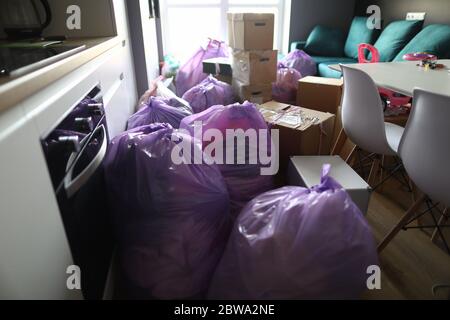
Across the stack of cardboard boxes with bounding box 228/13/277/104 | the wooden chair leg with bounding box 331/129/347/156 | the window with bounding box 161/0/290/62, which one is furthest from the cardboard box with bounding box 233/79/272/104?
the window with bounding box 161/0/290/62

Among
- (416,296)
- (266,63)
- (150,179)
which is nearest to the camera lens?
(150,179)

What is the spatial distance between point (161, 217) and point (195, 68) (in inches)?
89.3

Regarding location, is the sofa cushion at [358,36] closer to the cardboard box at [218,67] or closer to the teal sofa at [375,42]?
the teal sofa at [375,42]

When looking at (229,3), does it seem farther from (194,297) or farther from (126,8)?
(194,297)

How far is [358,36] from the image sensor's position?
3604 mm

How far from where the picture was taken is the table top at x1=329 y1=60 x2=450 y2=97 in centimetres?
120

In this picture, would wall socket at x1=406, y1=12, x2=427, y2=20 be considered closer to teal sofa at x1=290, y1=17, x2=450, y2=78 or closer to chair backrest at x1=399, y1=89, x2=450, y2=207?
teal sofa at x1=290, y1=17, x2=450, y2=78

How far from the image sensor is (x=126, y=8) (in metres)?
1.99

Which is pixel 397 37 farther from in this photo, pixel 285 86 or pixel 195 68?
pixel 195 68

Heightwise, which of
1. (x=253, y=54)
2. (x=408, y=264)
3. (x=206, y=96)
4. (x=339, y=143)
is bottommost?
(x=408, y=264)

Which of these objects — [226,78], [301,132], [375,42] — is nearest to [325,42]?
[375,42]

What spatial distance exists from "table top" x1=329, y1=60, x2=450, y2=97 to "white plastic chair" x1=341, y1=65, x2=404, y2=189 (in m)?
0.09

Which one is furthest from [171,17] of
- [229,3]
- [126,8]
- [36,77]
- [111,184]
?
[36,77]

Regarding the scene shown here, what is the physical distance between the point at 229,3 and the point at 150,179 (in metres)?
3.59
